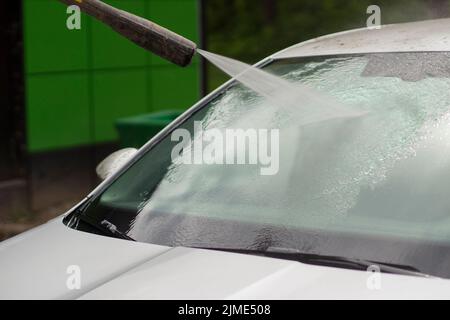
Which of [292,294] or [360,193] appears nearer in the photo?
[292,294]

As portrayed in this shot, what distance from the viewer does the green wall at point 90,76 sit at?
8.23 metres

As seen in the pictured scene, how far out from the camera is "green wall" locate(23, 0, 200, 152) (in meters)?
8.23

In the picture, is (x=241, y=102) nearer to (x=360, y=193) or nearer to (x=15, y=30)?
(x=360, y=193)

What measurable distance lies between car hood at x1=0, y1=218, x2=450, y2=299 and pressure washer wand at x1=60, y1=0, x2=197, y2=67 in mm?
755

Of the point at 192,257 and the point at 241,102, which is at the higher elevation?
the point at 241,102

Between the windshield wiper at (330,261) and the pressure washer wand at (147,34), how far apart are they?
882mm

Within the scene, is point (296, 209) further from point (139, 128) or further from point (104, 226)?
point (139, 128)

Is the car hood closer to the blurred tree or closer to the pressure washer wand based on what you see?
the pressure washer wand

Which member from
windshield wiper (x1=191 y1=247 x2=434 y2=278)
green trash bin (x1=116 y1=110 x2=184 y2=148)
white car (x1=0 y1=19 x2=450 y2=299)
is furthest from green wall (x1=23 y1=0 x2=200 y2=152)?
windshield wiper (x1=191 y1=247 x2=434 y2=278)

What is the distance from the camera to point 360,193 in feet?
9.90

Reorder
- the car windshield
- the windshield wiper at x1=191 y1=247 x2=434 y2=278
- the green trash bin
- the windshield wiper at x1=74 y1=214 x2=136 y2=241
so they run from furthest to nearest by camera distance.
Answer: the green trash bin → the windshield wiper at x1=74 y1=214 x2=136 y2=241 → the car windshield → the windshield wiper at x1=191 y1=247 x2=434 y2=278

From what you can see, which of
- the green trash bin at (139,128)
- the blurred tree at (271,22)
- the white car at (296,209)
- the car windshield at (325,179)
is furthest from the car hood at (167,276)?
the blurred tree at (271,22)
